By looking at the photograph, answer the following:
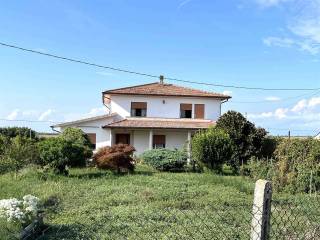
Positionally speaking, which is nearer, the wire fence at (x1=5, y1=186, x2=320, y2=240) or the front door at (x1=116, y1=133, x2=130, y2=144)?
the wire fence at (x1=5, y1=186, x2=320, y2=240)

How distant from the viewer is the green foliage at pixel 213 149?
2417 cm

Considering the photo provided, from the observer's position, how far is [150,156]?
25234 millimetres

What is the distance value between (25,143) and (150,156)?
6614mm

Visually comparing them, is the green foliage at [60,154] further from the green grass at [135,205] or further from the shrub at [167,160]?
the shrub at [167,160]

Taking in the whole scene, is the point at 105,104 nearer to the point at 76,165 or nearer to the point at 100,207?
A: the point at 76,165

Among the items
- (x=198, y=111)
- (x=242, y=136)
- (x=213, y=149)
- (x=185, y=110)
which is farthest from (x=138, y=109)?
(x=213, y=149)

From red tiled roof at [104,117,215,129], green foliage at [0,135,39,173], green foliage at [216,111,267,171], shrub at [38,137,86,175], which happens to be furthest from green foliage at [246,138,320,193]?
red tiled roof at [104,117,215,129]

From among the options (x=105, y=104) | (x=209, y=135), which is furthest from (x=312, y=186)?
(x=105, y=104)

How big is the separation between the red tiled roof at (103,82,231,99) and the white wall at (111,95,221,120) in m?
0.40

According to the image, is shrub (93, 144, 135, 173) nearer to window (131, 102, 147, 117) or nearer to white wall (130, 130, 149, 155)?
white wall (130, 130, 149, 155)

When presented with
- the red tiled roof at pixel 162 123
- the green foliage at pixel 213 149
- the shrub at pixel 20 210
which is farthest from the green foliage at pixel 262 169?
the red tiled roof at pixel 162 123

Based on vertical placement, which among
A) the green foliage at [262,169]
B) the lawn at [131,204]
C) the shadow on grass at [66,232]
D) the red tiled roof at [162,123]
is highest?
the red tiled roof at [162,123]

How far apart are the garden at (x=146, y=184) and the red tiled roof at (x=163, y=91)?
1149 centimetres

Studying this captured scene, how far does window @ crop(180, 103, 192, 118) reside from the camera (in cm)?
3912
